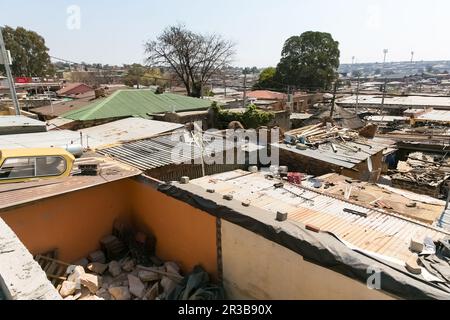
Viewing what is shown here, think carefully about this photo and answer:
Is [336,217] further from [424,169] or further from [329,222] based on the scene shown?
[424,169]

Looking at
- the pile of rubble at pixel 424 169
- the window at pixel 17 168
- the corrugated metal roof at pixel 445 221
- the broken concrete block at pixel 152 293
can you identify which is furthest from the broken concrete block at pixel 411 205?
the window at pixel 17 168

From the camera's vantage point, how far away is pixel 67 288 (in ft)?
21.9

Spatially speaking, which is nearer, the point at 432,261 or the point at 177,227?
the point at 432,261

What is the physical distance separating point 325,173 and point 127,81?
53959mm

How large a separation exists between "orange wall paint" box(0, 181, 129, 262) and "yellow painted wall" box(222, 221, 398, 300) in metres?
4.02

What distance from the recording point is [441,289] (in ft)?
12.3

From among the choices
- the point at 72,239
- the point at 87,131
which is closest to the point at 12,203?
the point at 72,239

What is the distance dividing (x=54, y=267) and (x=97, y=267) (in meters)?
0.98

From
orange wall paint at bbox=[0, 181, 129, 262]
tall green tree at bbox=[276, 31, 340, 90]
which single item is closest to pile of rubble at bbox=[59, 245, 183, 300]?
orange wall paint at bbox=[0, 181, 129, 262]

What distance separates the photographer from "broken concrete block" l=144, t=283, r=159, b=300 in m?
6.96

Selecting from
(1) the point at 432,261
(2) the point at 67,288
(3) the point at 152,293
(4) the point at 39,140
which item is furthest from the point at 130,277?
(4) the point at 39,140

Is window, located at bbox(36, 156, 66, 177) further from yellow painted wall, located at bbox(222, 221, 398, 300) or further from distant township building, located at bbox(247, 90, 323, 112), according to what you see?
distant township building, located at bbox(247, 90, 323, 112)

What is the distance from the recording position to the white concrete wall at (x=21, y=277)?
8.29 feet

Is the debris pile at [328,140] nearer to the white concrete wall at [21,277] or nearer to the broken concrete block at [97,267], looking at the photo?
the broken concrete block at [97,267]
